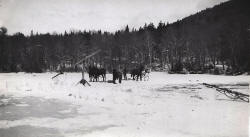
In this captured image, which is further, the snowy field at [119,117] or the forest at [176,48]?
the forest at [176,48]

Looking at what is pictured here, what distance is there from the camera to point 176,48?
5469cm

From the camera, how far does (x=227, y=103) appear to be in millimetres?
11352

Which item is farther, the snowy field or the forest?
the forest

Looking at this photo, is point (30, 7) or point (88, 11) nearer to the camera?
point (30, 7)

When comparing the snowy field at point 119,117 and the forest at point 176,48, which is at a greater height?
the forest at point 176,48

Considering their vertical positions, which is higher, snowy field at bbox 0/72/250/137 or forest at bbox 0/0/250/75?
forest at bbox 0/0/250/75

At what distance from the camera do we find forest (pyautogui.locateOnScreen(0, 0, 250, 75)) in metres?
37.0

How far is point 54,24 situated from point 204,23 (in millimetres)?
32778

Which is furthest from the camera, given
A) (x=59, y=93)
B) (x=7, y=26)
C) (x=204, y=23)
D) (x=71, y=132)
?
(x=204, y=23)

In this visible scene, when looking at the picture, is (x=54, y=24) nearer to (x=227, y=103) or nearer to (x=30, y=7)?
(x=30, y=7)

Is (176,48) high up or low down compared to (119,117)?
up

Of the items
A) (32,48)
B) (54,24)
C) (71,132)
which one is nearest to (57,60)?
(32,48)

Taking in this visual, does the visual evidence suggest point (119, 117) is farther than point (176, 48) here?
No

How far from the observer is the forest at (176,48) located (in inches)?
1458
